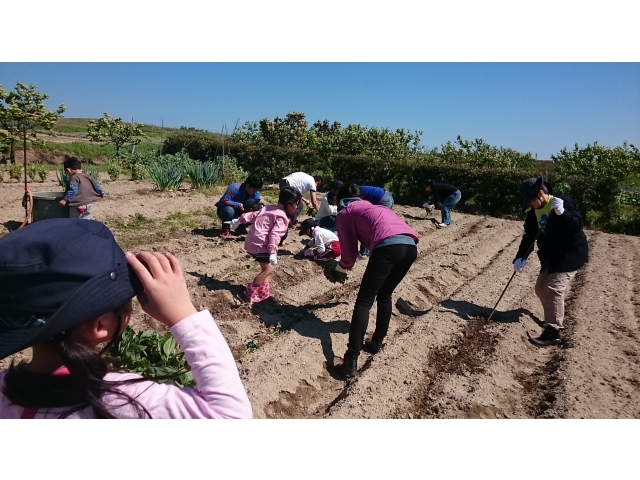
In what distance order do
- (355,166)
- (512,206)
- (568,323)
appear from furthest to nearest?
(355,166) < (512,206) < (568,323)

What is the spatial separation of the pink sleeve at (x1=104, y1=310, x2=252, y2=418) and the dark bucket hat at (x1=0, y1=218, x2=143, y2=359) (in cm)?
18

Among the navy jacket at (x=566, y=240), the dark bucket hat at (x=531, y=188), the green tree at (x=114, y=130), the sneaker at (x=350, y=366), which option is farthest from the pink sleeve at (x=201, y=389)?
the green tree at (x=114, y=130)

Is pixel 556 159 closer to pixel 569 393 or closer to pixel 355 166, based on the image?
pixel 355 166

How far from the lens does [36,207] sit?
7.18 meters

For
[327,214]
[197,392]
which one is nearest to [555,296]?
[327,214]

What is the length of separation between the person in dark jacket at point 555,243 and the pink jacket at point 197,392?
4.03 metres

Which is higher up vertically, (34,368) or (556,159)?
(556,159)

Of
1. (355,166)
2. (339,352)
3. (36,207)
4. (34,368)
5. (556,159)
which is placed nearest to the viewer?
(34,368)

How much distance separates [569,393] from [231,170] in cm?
1333

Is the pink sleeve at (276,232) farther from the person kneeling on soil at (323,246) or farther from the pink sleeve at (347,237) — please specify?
the person kneeling on soil at (323,246)

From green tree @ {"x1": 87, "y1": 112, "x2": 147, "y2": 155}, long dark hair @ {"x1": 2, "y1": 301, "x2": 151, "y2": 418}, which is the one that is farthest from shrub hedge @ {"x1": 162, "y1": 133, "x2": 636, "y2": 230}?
long dark hair @ {"x1": 2, "y1": 301, "x2": 151, "y2": 418}

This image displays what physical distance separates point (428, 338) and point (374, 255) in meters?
1.24

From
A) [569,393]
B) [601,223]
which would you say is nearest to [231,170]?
[601,223]

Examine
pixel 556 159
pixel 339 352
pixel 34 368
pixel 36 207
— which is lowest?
pixel 339 352
